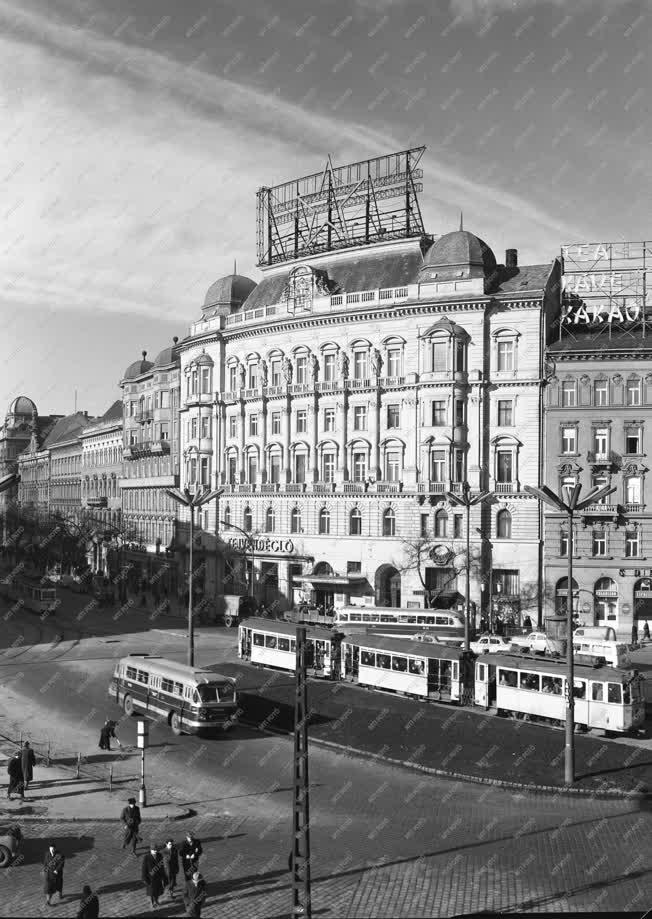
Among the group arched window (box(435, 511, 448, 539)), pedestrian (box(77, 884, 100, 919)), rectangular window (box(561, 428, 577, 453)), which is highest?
rectangular window (box(561, 428, 577, 453))

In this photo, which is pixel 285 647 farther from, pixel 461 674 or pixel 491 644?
pixel 461 674

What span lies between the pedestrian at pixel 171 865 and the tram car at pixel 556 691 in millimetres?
19058

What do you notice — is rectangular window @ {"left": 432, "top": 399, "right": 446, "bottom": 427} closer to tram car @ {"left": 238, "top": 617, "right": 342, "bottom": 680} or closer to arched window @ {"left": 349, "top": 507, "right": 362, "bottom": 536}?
arched window @ {"left": 349, "top": 507, "right": 362, "bottom": 536}

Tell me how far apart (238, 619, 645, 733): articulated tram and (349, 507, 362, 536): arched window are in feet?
65.0

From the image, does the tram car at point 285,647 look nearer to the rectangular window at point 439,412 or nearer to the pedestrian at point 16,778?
the pedestrian at point 16,778

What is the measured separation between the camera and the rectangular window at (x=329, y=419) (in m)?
72.7

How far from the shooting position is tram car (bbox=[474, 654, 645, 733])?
3584cm

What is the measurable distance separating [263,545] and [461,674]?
36197 millimetres

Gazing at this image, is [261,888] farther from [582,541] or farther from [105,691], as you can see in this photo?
[582,541]

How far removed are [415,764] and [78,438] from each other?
11082 centimetres

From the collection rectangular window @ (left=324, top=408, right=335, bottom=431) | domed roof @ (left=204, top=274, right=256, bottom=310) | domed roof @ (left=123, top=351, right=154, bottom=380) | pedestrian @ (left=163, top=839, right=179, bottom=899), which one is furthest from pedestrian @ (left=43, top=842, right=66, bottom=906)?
domed roof @ (left=123, top=351, right=154, bottom=380)

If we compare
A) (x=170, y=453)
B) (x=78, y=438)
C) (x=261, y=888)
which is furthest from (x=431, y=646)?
(x=78, y=438)

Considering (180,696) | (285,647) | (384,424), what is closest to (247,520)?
(384,424)

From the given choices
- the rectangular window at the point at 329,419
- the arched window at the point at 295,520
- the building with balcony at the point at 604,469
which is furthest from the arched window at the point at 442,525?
the arched window at the point at 295,520
